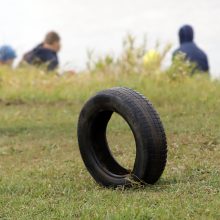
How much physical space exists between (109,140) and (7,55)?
8.59 m

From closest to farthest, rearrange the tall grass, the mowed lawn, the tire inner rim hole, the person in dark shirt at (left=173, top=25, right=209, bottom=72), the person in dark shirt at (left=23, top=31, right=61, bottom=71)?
the mowed lawn, the tire inner rim hole, the tall grass, the person in dark shirt at (left=173, top=25, right=209, bottom=72), the person in dark shirt at (left=23, top=31, right=61, bottom=71)

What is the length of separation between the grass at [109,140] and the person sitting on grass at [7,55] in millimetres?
641

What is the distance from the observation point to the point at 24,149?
8.43m

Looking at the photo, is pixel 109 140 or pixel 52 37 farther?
pixel 52 37

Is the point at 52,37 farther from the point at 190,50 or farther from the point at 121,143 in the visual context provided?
the point at 121,143

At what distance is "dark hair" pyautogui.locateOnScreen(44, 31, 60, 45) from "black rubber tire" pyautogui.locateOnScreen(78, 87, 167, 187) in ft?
34.3

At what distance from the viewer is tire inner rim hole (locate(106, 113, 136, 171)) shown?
6.87 m

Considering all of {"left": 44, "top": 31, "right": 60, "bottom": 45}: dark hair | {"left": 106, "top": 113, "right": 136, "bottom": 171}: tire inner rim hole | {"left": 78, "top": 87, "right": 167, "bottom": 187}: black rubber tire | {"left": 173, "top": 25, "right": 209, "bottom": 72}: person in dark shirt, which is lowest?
{"left": 106, "top": 113, "right": 136, "bottom": 171}: tire inner rim hole

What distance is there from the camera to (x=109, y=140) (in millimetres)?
8680

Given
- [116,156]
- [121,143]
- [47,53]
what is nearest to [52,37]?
[47,53]

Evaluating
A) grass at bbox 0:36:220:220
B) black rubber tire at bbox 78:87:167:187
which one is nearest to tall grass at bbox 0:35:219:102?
grass at bbox 0:36:220:220

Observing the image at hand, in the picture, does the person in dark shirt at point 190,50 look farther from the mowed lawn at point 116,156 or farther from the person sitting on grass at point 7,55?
the person sitting on grass at point 7,55

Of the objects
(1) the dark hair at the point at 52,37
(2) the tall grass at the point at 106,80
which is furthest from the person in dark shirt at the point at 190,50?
(1) the dark hair at the point at 52,37

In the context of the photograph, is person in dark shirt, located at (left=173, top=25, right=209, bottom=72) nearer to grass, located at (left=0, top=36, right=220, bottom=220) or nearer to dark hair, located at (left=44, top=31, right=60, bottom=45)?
grass, located at (left=0, top=36, right=220, bottom=220)
